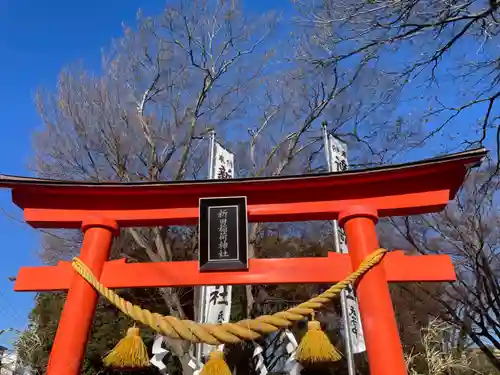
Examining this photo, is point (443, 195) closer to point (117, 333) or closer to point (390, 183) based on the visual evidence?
point (390, 183)

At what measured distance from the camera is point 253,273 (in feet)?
13.6

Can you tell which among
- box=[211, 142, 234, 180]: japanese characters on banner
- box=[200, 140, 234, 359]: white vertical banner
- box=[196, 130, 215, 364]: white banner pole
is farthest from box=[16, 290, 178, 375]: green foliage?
box=[211, 142, 234, 180]: japanese characters on banner

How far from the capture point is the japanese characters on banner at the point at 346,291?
6.74 m

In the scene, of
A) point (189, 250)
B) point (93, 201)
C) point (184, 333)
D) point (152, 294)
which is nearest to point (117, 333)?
point (152, 294)

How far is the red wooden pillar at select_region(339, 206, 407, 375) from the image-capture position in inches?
142

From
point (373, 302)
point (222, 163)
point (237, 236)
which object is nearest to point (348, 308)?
point (373, 302)

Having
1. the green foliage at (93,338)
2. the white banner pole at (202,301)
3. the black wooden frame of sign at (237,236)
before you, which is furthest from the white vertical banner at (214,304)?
the green foliage at (93,338)

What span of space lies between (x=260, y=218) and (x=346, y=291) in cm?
324

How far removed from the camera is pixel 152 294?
12297 millimetres

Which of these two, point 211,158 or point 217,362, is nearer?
point 217,362

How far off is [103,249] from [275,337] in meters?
9.05

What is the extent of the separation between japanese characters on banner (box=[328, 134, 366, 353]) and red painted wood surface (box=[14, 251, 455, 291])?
2.00 m

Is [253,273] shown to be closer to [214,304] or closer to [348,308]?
[348,308]

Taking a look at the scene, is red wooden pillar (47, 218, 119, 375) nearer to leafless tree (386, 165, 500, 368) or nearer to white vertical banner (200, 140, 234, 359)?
white vertical banner (200, 140, 234, 359)
